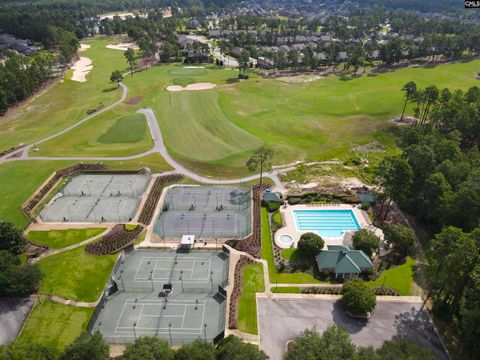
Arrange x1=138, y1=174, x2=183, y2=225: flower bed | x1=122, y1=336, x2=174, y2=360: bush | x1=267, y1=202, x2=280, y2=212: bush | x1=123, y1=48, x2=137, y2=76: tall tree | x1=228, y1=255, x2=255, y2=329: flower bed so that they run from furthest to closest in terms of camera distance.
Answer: x1=123, y1=48, x2=137, y2=76: tall tree
x1=267, y1=202, x2=280, y2=212: bush
x1=138, y1=174, x2=183, y2=225: flower bed
x1=228, y1=255, x2=255, y2=329: flower bed
x1=122, y1=336, x2=174, y2=360: bush

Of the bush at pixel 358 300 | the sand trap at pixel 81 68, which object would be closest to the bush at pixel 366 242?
the bush at pixel 358 300

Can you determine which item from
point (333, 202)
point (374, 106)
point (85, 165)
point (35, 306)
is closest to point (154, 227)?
point (35, 306)

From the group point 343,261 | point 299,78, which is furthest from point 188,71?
point 343,261

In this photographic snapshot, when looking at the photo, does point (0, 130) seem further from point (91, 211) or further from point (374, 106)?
point (374, 106)

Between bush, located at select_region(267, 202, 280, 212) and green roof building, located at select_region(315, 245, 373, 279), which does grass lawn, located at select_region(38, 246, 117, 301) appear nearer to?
bush, located at select_region(267, 202, 280, 212)

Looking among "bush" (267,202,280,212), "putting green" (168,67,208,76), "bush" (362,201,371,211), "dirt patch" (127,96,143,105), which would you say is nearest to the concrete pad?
"bush" (267,202,280,212)

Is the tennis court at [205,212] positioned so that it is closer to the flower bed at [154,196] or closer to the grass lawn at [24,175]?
the flower bed at [154,196]
